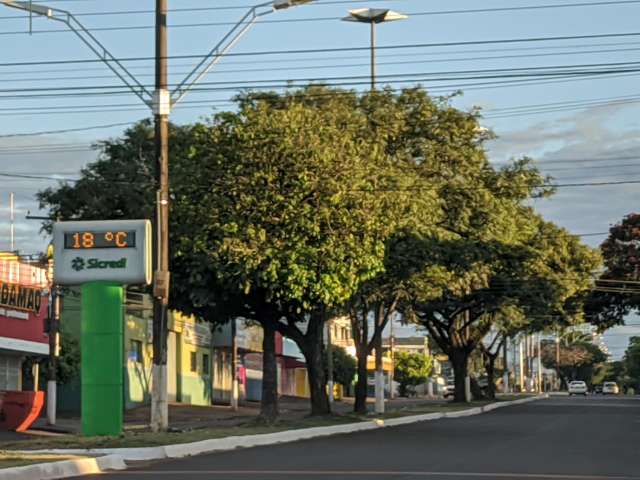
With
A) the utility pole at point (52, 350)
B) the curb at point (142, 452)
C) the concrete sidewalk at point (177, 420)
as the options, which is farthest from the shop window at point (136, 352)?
the curb at point (142, 452)

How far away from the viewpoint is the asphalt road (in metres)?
16.6

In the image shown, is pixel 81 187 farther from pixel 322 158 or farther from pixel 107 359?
pixel 107 359

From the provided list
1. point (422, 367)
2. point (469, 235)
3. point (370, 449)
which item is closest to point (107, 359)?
point (370, 449)

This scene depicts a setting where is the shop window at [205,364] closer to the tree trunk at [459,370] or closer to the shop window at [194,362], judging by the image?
the shop window at [194,362]

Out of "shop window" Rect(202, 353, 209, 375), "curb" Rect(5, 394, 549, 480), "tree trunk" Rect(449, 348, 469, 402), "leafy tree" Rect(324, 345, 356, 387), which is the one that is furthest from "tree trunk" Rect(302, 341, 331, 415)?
"leafy tree" Rect(324, 345, 356, 387)

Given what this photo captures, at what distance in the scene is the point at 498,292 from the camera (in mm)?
55250

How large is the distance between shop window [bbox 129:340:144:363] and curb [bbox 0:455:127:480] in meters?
32.9

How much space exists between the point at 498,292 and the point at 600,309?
33.9 feet

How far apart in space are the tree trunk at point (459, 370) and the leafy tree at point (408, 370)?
40507 millimetres

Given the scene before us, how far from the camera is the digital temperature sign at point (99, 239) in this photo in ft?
80.2

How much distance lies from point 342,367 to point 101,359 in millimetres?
61580

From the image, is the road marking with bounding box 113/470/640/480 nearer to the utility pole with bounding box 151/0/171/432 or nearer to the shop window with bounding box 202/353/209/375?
the utility pole with bounding box 151/0/171/432

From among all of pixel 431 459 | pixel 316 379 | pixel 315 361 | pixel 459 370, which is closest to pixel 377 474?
pixel 431 459

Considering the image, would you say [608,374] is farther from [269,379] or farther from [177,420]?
[269,379]
